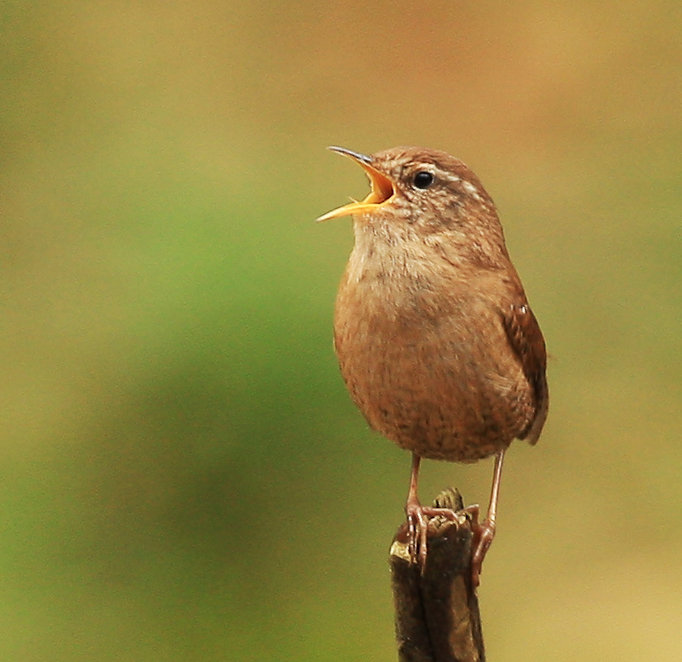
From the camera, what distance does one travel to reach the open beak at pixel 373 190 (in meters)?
2.09

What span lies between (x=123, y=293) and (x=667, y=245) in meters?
2.12

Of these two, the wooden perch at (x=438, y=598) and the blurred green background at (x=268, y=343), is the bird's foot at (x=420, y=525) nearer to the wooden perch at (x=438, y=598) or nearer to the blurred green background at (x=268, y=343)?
the wooden perch at (x=438, y=598)

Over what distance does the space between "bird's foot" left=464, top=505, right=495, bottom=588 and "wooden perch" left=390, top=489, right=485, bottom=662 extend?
17 millimetres

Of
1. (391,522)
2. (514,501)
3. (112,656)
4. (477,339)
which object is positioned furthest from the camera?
(514,501)

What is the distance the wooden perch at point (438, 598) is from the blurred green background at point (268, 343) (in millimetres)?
1305

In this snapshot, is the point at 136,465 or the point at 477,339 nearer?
the point at 477,339

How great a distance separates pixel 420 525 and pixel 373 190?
75cm

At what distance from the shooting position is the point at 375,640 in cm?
349

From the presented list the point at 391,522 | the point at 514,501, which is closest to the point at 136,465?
the point at 391,522

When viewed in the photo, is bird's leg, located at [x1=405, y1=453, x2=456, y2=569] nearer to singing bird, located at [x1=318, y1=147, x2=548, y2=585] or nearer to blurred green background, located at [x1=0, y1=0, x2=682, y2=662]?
singing bird, located at [x1=318, y1=147, x2=548, y2=585]

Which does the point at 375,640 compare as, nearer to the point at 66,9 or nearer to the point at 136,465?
the point at 136,465

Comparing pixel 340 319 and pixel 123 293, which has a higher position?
pixel 123 293

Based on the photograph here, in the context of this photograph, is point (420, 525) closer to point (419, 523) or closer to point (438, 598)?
point (419, 523)

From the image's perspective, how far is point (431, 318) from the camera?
2082mm
